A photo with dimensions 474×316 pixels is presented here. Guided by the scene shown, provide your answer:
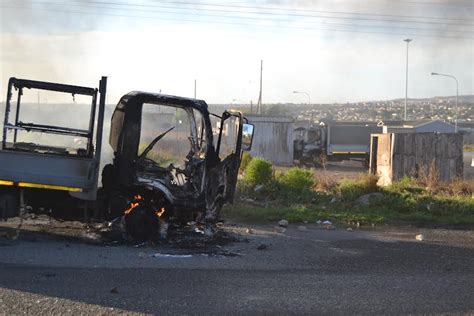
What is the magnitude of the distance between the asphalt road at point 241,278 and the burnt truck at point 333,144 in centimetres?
2877

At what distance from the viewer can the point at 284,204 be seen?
14695mm

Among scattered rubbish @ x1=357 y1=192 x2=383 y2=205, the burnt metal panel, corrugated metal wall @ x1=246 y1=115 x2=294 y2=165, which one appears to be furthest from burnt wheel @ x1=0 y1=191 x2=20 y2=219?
corrugated metal wall @ x1=246 y1=115 x2=294 y2=165

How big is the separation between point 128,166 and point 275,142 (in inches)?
1194

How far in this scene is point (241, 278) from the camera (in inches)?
279

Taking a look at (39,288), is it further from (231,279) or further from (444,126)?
(444,126)

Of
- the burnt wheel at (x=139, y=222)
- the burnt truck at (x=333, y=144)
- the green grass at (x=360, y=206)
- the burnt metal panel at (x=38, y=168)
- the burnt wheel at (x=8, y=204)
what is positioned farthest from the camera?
the burnt truck at (x=333, y=144)

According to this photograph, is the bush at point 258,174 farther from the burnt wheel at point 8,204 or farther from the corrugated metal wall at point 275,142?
the corrugated metal wall at point 275,142

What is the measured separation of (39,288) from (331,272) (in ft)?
11.3

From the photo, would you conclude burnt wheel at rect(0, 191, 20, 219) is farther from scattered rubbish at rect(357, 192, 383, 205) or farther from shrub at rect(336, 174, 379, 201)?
shrub at rect(336, 174, 379, 201)

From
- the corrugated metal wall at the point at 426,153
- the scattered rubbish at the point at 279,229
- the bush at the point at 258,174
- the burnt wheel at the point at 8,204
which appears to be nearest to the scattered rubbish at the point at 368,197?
the bush at the point at 258,174

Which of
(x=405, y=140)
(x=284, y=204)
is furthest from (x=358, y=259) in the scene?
(x=405, y=140)

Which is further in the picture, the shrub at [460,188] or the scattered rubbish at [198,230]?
the shrub at [460,188]

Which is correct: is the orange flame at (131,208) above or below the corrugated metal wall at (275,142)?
below

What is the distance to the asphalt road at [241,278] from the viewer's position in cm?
589
